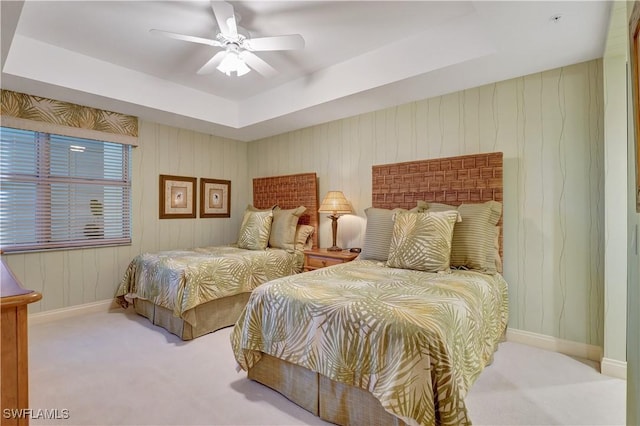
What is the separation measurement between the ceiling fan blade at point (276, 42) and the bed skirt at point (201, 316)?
232 cm

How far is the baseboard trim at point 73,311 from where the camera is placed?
3.19m

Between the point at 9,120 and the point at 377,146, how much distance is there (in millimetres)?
3716

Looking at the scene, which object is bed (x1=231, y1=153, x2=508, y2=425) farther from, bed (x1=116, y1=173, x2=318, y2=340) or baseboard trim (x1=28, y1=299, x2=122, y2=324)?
baseboard trim (x1=28, y1=299, x2=122, y2=324)

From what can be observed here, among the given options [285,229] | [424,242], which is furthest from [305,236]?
[424,242]

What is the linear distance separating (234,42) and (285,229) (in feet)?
7.24

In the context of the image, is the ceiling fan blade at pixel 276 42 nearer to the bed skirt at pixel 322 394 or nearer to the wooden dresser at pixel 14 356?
the wooden dresser at pixel 14 356

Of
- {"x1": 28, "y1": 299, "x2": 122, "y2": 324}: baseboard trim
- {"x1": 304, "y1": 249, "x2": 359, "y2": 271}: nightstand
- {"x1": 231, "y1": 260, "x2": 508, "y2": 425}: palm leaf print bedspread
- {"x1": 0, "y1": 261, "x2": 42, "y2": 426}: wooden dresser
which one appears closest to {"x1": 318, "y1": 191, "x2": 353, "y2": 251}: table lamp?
{"x1": 304, "y1": 249, "x2": 359, "y2": 271}: nightstand

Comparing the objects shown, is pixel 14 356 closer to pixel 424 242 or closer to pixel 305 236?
pixel 424 242

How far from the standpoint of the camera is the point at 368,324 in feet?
4.97

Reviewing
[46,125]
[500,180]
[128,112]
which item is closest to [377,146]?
[500,180]

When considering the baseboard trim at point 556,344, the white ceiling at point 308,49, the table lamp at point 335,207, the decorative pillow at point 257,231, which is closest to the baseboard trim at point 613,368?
the baseboard trim at point 556,344

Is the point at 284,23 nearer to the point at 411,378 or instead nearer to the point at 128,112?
the point at 128,112

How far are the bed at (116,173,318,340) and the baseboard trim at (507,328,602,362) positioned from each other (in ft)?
7.76

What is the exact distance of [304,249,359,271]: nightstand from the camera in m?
3.34
